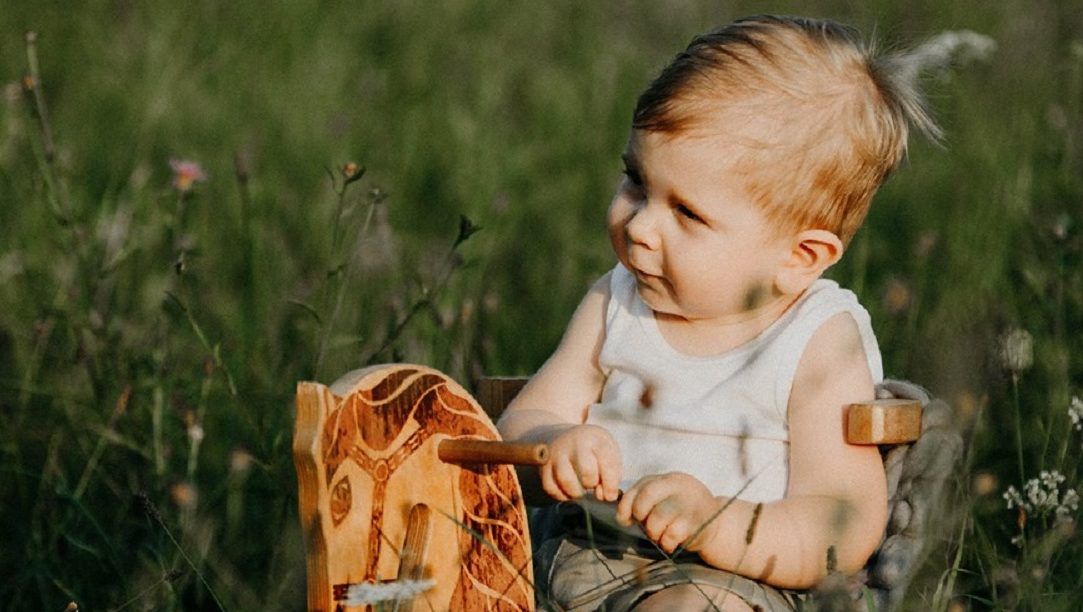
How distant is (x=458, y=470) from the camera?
235 centimetres

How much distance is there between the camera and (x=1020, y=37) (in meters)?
5.75

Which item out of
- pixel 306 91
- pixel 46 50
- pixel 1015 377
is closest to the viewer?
pixel 1015 377

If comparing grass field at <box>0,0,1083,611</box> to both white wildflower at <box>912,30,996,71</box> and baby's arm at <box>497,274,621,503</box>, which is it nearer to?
white wildflower at <box>912,30,996,71</box>

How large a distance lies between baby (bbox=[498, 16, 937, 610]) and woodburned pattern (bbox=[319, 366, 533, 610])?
3.9 inches

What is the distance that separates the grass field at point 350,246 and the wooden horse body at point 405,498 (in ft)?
0.98

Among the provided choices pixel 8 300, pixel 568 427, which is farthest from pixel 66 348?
pixel 568 427

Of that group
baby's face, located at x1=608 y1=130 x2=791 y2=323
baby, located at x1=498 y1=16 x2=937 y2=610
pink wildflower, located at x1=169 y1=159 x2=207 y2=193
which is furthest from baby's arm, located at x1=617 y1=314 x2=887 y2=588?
pink wildflower, located at x1=169 y1=159 x2=207 y2=193

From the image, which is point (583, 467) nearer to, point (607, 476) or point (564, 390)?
point (607, 476)

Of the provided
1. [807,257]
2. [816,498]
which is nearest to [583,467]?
[816,498]

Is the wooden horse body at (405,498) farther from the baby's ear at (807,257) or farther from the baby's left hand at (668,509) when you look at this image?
the baby's ear at (807,257)

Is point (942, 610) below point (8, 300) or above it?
above

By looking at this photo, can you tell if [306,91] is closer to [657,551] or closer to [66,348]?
[66,348]

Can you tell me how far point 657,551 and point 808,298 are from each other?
1.48 ft

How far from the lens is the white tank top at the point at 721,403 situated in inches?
97.0
